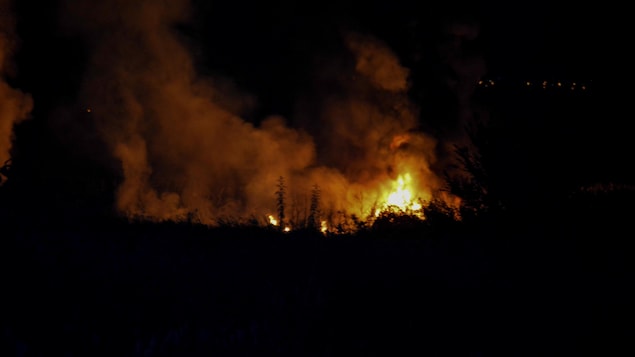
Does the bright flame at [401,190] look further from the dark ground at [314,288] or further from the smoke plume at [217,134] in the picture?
the dark ground at [314,288]

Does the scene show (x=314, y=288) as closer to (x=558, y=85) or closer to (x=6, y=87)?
(x=558, y=85)

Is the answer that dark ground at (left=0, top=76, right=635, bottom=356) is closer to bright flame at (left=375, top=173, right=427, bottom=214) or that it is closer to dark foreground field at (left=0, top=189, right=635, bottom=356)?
dark foreground field at (left=0, top=189, right=635, bottom=356)

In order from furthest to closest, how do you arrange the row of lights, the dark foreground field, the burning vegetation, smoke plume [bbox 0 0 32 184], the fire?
the fire < the burning vegetation < smoke plume [bbox 0 0 32 184] < the row of lights < the dark foreground field

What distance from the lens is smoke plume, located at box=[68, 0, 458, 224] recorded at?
1230 centimetres

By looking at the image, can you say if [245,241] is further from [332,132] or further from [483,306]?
[332,132]

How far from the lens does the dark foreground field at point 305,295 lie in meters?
3.91

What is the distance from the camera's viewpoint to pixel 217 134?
14773mm

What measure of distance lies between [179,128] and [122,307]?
10.5 meters

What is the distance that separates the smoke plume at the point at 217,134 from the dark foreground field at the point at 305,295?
4.29 metres

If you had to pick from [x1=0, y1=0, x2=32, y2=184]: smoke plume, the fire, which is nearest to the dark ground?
[x1=0, y1=0, x2=32, y2=184]: smoke plume

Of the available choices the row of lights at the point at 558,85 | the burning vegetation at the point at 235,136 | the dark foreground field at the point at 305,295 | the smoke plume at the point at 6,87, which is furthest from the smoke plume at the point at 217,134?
the dark foreground field at the point at 305,295

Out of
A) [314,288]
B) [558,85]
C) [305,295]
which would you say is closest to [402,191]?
[558,85]

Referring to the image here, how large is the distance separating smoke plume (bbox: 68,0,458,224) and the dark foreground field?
429cm

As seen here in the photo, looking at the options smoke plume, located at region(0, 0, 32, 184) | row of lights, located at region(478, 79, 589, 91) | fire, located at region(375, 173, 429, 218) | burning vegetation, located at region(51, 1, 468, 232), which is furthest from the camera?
fire, located at region(375, 173, 429, 218)
